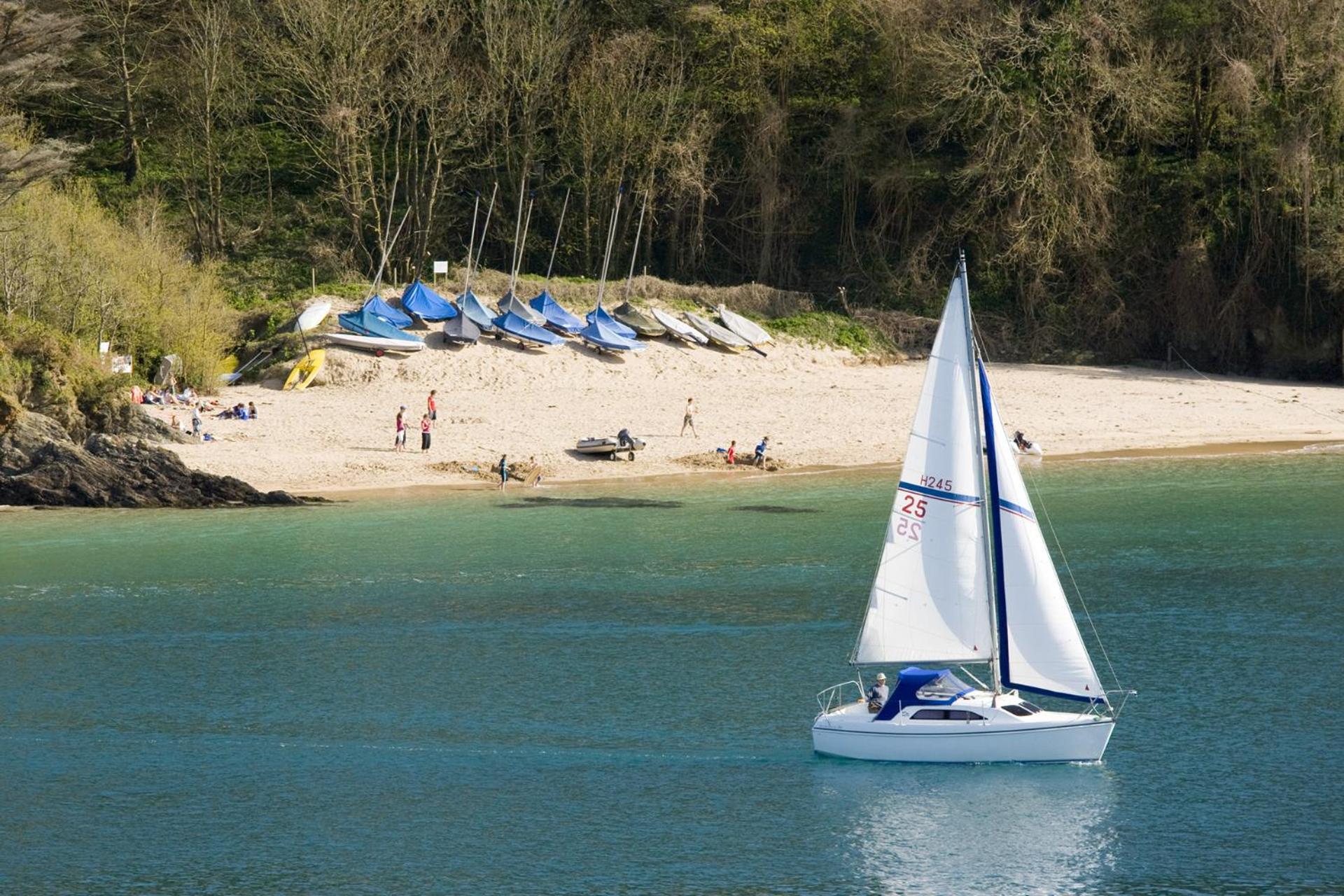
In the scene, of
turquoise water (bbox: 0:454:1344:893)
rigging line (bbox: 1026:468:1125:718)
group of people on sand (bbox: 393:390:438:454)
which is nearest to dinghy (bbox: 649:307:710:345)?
group of people on sand (bbox: 393:390:438:454)

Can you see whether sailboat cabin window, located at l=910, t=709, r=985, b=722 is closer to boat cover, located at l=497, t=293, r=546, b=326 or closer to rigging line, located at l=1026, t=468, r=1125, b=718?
rigging line, located at l=1026, t=468, r=1125, b=718

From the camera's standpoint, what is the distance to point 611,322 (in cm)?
6150

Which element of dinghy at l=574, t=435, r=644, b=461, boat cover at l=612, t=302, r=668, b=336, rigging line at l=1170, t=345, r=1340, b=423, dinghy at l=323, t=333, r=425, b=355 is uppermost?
boat cover at l=612, t=302, r=668, b=336

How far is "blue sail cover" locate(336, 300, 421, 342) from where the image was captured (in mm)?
58188

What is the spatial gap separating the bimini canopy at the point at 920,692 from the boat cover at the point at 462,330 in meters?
36.0

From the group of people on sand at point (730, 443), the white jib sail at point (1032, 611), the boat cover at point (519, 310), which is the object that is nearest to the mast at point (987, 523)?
the white jib sail at point (1032, 611)

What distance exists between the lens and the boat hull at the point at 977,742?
24922 millimetres

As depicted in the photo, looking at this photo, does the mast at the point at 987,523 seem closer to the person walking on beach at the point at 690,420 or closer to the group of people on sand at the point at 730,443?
the group of people on sand at the point at 730,443

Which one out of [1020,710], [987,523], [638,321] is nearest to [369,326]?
[638,321]

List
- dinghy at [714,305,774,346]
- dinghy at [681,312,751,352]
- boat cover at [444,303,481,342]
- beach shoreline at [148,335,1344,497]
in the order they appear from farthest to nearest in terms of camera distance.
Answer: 1. dinghy at [714,305,774,346]
2. dinghy at [681,312,751,352]
3. boat cover at [444,303,481,342]
4. beach shoreline at [148,335,1344,497]

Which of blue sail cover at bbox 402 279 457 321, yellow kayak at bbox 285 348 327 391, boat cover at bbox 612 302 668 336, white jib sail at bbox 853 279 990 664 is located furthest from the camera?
boat cover at bbox 612 302 668 336

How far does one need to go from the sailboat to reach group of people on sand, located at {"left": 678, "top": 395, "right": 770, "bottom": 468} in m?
26.4

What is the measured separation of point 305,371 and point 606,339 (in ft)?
38.1

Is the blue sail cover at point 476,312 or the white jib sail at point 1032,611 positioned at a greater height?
the blue sail cover at point 476,312
